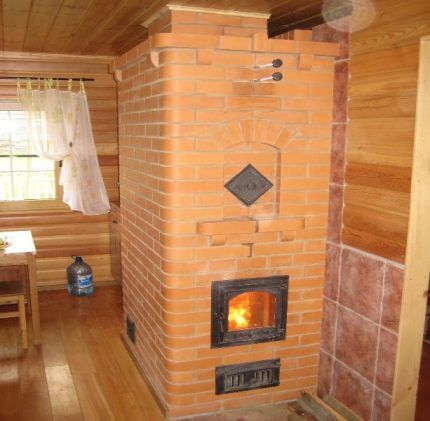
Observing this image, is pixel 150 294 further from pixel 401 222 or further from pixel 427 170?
pixel 427 170

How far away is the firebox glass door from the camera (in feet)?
9.56

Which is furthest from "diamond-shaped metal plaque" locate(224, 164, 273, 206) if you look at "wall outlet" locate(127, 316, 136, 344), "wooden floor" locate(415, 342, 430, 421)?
"wooden floor" locate(415, 342, 430, 421)

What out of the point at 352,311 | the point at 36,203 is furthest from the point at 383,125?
the point at 36,203

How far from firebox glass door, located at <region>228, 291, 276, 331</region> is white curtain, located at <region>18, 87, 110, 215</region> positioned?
2.63 metres

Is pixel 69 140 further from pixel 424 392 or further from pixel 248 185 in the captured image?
pixel 424 392

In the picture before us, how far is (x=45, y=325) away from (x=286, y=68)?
117 inches

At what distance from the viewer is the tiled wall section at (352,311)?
2506 millimetres

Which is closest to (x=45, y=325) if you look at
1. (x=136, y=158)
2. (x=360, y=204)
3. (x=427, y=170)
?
(x=136, y=158)

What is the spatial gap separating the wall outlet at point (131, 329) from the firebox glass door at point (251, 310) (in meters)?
0.99

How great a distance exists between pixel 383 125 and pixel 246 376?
163cm

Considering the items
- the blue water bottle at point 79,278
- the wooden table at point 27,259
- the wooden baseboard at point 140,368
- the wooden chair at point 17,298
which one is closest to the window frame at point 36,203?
the blue water bottle at point 79,278

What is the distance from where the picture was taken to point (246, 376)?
9.67 feet

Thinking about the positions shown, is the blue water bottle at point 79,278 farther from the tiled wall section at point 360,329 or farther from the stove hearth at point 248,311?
the tiled wall section at point 360,329

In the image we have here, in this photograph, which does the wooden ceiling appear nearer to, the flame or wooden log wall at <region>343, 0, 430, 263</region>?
wooden log wall at <region>343, 0, 430, 263</region>
